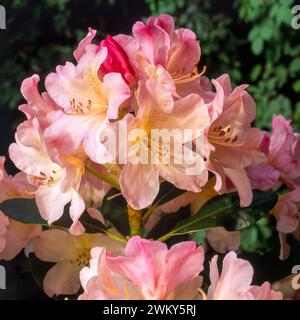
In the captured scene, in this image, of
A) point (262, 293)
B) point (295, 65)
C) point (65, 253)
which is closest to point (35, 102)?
point (65, 253)

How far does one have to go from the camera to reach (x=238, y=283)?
59 centimetres

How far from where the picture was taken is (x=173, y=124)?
0.62m

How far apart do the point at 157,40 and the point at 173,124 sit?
3.1 inches

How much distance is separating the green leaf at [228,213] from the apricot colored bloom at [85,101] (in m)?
0.15

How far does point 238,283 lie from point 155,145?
0.14 m

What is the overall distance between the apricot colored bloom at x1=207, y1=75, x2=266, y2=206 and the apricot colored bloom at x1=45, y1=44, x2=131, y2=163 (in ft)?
0.31

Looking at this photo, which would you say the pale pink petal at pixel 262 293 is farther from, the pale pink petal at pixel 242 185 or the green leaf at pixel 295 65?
the green leaf at pixel 295 65

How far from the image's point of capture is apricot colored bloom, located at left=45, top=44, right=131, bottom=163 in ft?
1.97

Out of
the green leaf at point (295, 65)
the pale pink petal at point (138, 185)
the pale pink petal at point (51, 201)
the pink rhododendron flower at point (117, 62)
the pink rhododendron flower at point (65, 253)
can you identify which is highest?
the pink rhododendron flower at point (117, 62)

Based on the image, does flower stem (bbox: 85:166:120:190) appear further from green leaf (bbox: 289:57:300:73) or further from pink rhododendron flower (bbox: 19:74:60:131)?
green leaf (bbox: 289:57:300:73)

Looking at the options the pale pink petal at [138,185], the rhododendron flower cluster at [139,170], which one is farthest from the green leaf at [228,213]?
the pale pink petal at [138,185]

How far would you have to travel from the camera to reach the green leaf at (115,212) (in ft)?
2.48

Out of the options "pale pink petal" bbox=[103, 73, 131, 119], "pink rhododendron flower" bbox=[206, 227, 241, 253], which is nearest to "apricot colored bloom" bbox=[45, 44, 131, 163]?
"pale pink petal" bbox=[103, 73, 131, 119]

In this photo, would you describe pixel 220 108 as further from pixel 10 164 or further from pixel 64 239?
pixel 10 164
